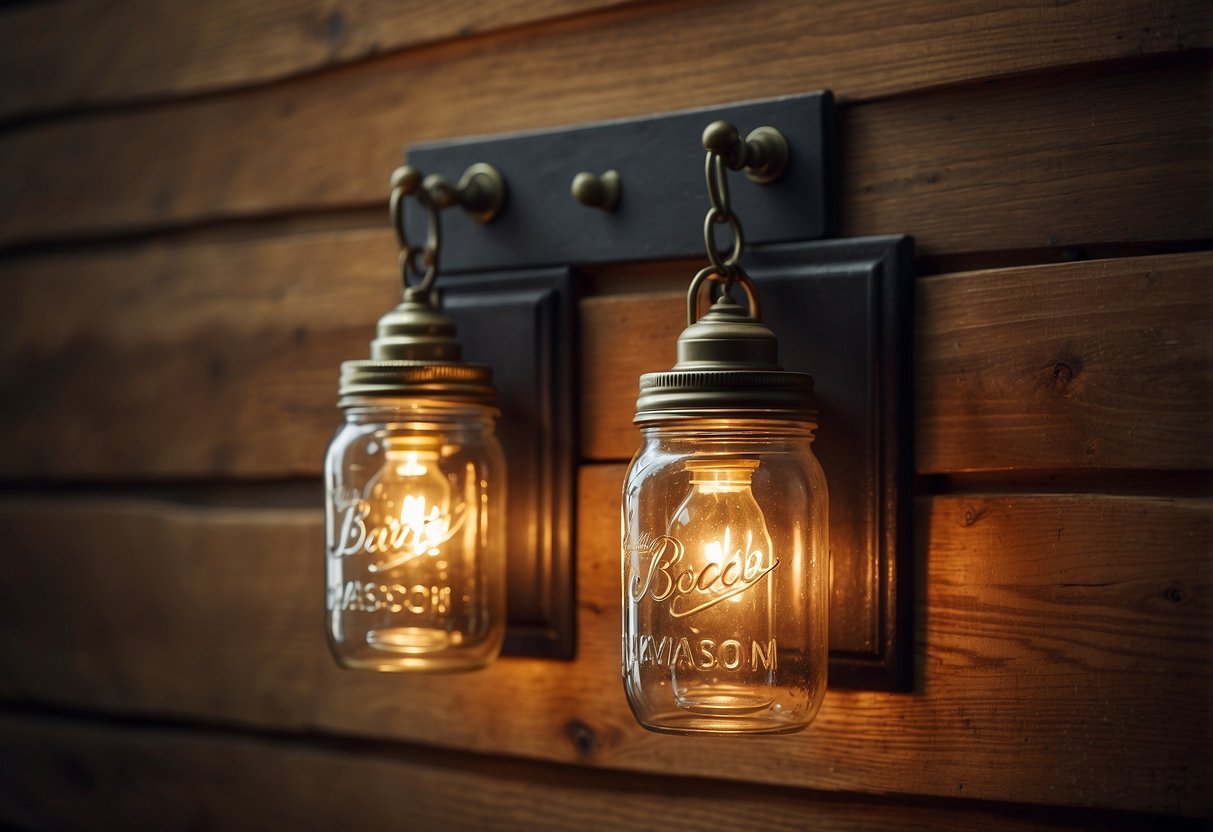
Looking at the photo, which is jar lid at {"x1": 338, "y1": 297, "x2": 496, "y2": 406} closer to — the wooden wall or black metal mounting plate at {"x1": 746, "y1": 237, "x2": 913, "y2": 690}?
the wooden wall

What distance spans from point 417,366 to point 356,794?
44 centimetres

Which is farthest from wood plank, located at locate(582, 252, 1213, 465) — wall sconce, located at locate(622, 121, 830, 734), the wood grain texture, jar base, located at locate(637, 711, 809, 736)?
jar base, located at locate(637, 711, 809, 736)

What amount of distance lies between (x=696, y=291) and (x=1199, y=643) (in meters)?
0.39

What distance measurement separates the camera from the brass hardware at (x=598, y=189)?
97cm

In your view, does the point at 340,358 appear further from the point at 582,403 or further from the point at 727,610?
the point at 727,610

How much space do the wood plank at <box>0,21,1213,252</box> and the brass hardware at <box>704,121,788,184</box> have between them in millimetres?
49

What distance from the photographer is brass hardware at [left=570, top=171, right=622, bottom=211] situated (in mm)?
970

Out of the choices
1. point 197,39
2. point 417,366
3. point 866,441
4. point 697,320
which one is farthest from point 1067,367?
point 197,39

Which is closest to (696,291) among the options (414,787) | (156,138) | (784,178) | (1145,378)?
(784,178)

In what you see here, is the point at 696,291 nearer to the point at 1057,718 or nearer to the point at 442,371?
the point at 442,371

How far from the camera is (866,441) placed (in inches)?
34.5

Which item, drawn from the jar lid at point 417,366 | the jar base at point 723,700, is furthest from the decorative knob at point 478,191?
the jar base at point 723,700

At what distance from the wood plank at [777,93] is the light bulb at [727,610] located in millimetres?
249

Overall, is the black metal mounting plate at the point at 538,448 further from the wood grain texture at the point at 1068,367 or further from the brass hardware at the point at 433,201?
the wood grain texture at the point at 1068,367
